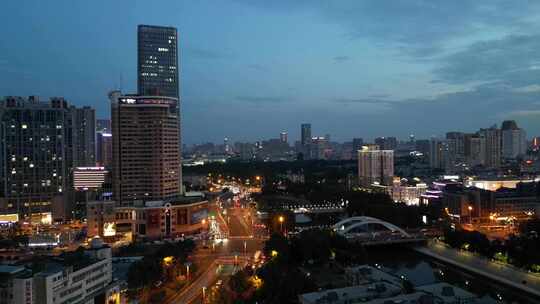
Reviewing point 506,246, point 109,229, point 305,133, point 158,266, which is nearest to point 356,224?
point 506,246

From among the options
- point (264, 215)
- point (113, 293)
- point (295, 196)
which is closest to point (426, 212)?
point (264, 215)

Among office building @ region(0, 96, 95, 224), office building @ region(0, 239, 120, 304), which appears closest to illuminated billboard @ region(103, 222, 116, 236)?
office building @ region(0, 96, 95, 224)

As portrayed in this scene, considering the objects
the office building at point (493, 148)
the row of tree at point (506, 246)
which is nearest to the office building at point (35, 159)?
the row of tree at point (506, 246)

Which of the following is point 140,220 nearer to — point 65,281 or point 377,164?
point 65,281

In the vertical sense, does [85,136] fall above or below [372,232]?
above

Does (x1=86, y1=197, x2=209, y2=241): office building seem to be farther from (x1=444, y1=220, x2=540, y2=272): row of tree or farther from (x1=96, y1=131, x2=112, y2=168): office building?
(x1=96, y1=131, x2=112, y2=168): office building

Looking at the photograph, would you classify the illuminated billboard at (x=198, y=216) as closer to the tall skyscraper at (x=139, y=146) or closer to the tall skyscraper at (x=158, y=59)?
the tall skyscraper at (x=139, y=146)
